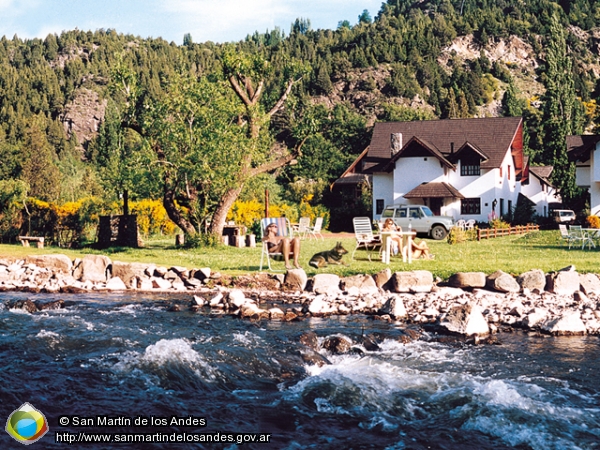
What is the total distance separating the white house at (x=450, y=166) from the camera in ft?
123

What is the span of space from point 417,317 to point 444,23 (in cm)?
14590

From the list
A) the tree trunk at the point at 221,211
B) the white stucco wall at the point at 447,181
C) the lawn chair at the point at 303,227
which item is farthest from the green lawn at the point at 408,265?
the white stucco wall at the point at 447,181

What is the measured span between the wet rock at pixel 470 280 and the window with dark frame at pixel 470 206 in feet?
82.0

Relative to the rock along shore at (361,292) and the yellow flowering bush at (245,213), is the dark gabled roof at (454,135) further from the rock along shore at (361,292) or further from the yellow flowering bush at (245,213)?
the rock along shore at (361,292)

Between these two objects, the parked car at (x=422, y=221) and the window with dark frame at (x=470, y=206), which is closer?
the parked car at (x=422, y=221)

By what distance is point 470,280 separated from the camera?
44.1ft

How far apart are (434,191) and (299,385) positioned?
30657 mm

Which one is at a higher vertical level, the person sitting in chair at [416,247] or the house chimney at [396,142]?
the house chimney at [396,142]

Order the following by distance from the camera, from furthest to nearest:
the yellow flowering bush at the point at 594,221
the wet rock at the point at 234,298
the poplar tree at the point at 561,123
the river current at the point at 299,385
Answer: the poplar tree at the point at 561,123
the yellow flowering bush at the point at 594,221
the wet rock at the point at 234,298
the river current at the point at 299,385

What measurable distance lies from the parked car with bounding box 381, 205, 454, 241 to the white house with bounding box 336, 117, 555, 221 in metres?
7.71

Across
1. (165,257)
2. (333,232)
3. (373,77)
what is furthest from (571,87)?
(165,257)

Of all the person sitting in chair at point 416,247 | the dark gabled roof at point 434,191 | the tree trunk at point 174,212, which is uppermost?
the dark gabled roof at point 434,191

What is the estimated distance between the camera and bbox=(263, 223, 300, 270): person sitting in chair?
15.1 metres

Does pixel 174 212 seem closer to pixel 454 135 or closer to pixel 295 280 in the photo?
pixel 295 280
